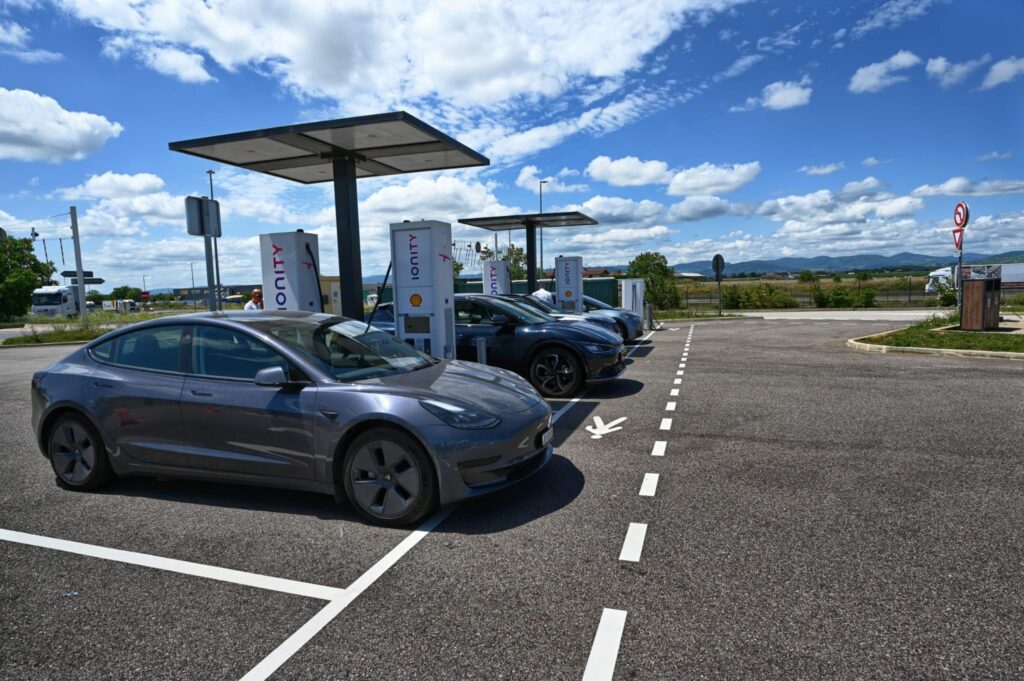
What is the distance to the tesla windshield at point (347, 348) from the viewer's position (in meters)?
4.48

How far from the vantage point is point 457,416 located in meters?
4.00

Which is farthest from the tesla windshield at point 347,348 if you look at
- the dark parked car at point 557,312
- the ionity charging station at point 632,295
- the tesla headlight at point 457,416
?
the ionity charging station at point 632,295

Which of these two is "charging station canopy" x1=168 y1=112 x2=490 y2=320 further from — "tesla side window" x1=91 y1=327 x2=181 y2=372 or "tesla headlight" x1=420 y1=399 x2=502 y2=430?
"tesla headlight" x1=420 y1=399 x2=502 y2=430

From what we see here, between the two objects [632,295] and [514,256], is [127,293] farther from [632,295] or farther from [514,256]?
[632,295]

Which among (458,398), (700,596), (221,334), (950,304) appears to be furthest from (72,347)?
(950,304)

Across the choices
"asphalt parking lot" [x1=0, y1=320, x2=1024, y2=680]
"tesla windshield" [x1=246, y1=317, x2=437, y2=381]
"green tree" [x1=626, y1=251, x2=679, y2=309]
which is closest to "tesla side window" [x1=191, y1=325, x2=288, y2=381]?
"tesla windshield" [x1=246, y1=317, x2=437, y2=381]

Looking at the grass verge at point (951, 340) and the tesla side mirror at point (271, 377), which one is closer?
the tesla side mirror at point (271, 377)

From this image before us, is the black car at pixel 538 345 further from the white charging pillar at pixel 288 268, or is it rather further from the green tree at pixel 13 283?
the green tree at pixel 13 283

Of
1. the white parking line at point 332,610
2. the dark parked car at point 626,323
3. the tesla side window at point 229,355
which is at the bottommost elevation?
the white parking line at point 332,610

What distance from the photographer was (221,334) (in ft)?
15.1

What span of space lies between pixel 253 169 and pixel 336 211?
160cm

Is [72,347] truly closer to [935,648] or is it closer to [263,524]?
[263,524]

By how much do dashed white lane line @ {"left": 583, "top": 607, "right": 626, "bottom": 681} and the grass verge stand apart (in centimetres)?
1196

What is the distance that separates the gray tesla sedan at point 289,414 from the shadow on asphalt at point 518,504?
221mm
